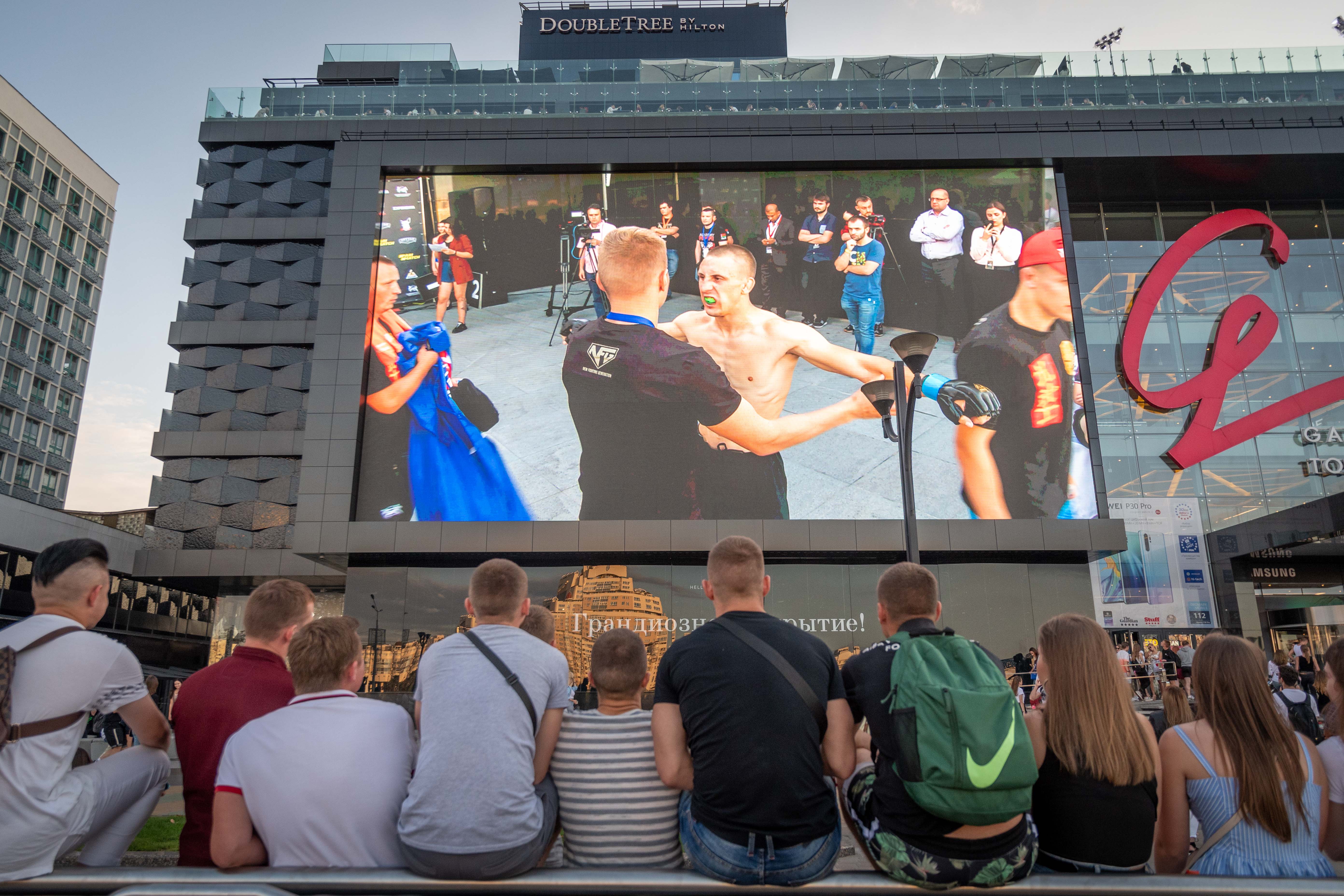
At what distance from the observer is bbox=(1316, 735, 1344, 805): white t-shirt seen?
365 centimetres

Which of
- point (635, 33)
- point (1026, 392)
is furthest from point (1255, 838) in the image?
point (635, 33)

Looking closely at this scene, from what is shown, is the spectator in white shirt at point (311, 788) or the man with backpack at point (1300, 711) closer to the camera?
the spectator in white shirt at point (311, 788)

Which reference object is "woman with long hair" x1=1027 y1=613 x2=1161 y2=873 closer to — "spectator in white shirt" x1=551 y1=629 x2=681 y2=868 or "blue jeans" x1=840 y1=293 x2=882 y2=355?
"spectator in white shirt" x1=551 y1=629 x2=681 y2=868

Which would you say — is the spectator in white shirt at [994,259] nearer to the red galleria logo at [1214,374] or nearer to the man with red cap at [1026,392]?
the man with red cap at [1026,392]

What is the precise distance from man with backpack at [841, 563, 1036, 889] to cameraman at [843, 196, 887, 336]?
21.6 meters

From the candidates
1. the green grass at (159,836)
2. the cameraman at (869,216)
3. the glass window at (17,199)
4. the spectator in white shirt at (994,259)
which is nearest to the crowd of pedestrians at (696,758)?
the green grass at (159,836)

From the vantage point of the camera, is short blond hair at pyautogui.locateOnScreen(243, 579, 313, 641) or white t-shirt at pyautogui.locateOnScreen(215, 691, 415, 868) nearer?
A: white t-shirt at pyautogui.locateOnScreen(215, 691, 415, 868)

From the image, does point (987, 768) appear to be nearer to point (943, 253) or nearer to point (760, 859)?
point (760, 859)

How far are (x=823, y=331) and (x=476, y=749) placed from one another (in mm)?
20238

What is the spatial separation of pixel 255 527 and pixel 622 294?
47.0 feet

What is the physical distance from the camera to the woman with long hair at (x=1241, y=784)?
3424 millimetres

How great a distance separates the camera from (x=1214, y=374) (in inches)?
973

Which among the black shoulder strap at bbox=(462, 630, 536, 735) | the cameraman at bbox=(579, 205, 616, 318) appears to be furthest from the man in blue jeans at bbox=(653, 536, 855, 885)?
the cameraman at bbox=(579, 205, 616, 318)

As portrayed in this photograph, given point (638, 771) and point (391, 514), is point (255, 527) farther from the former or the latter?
point (638, 771)
